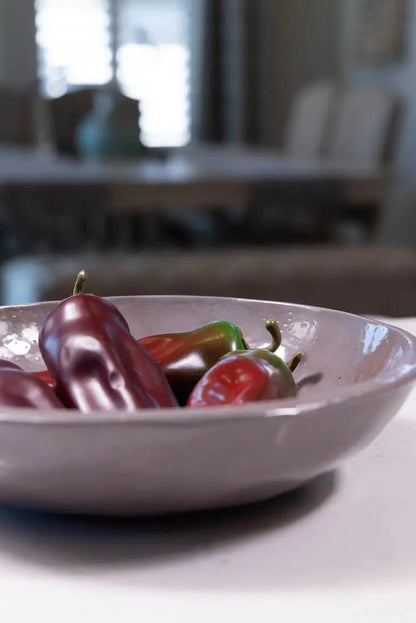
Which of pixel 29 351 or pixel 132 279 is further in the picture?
pixel 132 279

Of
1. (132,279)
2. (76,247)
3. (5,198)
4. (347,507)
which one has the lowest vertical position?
(76,247)

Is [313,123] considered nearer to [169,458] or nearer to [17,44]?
[17,44]

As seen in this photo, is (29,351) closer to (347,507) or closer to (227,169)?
(347,507)

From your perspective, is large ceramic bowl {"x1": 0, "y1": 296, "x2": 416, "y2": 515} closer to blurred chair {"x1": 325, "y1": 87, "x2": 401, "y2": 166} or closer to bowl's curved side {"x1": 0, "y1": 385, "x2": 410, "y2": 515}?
bowl's curved side {"x1": 0, "y1": 385, "x2": 410, "y2": 515}

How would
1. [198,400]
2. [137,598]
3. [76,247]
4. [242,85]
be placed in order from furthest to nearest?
1. [242,85]
2. [76,247]
3. [198,400]
4. [137,598]

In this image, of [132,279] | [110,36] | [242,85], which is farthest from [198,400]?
[110,36]

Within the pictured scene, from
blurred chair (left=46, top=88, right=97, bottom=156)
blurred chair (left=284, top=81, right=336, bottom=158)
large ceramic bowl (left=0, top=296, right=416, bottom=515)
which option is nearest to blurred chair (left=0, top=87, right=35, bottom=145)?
blurred chair (left=46, top=88, right=97, bottom=156)

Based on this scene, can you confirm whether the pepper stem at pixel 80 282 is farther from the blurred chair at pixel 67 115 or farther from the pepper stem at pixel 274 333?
the blurred chair at pixel 67 115
